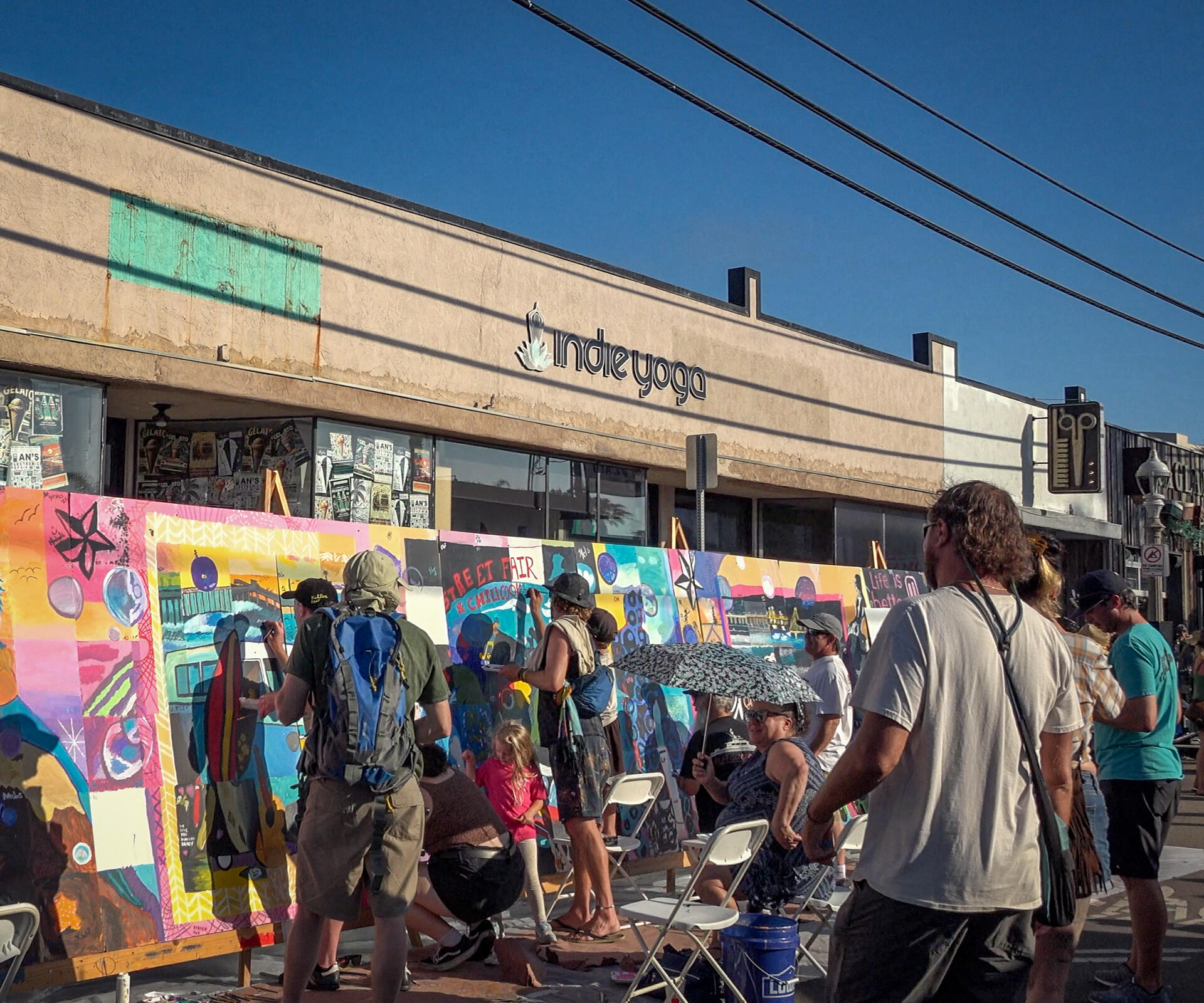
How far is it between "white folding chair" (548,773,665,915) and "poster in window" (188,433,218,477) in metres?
6.12

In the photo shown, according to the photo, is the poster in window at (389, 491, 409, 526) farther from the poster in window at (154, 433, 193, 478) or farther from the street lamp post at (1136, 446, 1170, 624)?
the street lamp post at (1136, 446, 1170, 624)

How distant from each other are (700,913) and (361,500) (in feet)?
24.8

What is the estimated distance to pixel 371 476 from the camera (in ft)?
39.9

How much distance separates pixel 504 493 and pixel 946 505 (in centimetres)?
1060

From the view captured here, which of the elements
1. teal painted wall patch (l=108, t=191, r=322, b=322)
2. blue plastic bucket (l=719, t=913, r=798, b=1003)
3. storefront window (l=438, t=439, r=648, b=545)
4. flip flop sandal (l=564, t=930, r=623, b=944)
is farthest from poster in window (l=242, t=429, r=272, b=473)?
blue plastic bucket (l=719, t=913, r=798, b=1003)

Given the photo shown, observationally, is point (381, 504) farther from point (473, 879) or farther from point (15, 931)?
point (15, 931)

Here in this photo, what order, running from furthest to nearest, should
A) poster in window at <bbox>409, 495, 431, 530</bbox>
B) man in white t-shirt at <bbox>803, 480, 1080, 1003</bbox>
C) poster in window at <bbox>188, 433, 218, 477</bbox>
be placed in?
poster in window at <bbox>409, 495, 431, 530</bbox> → poster in window at <bbox>188, 433, 218, 477</bbox> → man in white t-shirt at <bbox>803, 480, 1080, 1003</bbox>

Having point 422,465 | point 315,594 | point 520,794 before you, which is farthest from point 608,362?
point 315,594

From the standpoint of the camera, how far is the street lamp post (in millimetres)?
24109

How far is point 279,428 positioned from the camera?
1174cm

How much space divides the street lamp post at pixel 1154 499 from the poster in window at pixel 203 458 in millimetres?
18493

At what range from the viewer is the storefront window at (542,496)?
13.2m

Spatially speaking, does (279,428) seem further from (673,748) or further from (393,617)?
(393,617)

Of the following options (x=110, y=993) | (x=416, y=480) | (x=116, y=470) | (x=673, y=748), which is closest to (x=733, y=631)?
(x=673, y=748)
